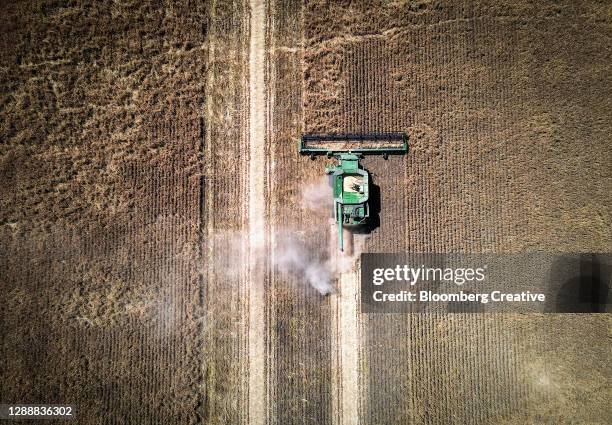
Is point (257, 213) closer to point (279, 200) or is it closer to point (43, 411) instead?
point (279, 200)

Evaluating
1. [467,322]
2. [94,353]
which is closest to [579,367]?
[467,322]

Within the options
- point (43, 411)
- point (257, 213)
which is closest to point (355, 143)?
point (257, 213)

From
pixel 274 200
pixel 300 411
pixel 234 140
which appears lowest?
pixel 300 411

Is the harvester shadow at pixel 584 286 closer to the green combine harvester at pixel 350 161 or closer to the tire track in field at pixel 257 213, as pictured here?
the green combine harvester at pixel 350 161

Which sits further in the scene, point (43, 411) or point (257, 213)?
point (257, 213)

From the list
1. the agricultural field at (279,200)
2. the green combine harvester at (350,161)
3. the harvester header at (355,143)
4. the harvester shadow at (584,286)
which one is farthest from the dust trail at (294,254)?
the harvester shadow at (584,286)

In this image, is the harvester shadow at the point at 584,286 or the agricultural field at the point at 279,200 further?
the harvester shadow at the point at 584,286

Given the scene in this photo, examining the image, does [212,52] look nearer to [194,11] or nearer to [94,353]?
[194,11]
